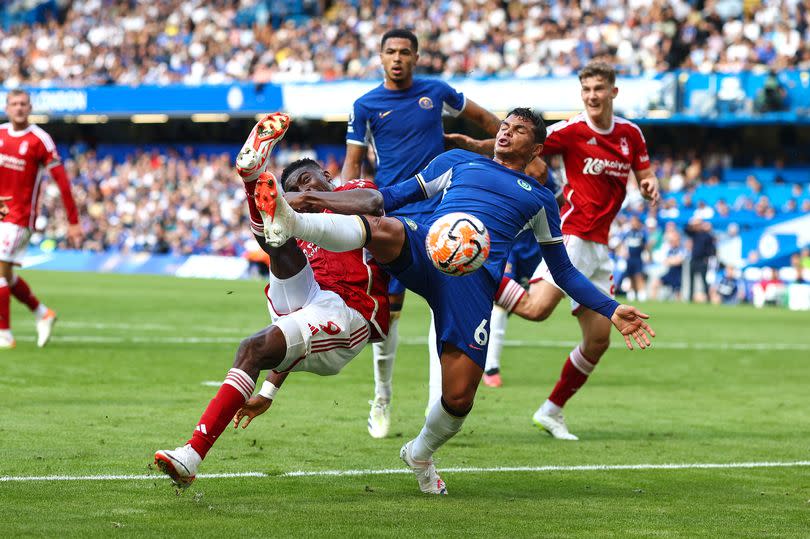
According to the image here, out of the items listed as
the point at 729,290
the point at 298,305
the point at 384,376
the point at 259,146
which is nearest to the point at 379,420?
the point at 384,376

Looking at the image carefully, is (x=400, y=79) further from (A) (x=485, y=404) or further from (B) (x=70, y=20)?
(B) (x=70, y=20)

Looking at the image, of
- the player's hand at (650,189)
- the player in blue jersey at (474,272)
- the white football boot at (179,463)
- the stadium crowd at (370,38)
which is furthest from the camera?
the stadium crowd at (370,38)

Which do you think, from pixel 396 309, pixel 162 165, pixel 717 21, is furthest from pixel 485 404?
pixel 162 165

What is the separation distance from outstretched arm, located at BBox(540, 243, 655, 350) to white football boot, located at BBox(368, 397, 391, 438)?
222cm

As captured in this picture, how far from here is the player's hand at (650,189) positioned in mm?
9547

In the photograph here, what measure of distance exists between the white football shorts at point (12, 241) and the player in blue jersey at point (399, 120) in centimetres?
567

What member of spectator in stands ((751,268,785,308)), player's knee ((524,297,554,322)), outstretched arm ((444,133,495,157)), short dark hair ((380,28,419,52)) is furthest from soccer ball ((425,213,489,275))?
spectator in stands ((751,268,785,308))

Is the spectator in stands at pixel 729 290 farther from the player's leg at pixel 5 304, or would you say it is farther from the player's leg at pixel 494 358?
the player's leg at pixel 5 304

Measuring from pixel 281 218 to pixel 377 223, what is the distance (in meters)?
0.67

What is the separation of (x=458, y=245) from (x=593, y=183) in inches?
155

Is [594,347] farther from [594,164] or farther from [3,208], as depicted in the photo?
[3,208]

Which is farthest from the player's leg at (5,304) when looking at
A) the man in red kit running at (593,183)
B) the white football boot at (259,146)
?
the white football boot at (259,146)

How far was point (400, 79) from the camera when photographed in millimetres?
9711

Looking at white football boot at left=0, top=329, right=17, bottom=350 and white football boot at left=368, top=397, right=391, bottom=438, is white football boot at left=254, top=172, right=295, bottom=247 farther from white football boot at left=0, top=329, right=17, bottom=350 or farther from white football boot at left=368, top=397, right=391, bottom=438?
white football boot at left=0, top=329, right=17, bottom=350
